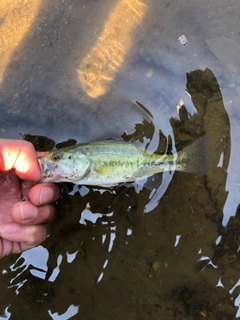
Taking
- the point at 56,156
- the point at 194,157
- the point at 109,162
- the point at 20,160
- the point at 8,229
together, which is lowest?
the point at 8,229

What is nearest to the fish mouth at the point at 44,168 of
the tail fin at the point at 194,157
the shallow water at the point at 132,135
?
the shallow water at the point at 132,135

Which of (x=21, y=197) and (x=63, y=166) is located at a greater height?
(x=63, y=166)

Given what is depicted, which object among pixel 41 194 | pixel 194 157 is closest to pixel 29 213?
pixel 41 194

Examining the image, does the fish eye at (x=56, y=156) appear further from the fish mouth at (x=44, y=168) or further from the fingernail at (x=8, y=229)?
the fingernail at (x=8, y=229)

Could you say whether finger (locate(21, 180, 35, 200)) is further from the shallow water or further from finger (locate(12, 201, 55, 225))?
the shallow water

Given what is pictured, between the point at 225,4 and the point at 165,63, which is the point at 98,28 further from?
the point at 225,4

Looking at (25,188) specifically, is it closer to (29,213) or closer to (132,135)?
(29,213)
